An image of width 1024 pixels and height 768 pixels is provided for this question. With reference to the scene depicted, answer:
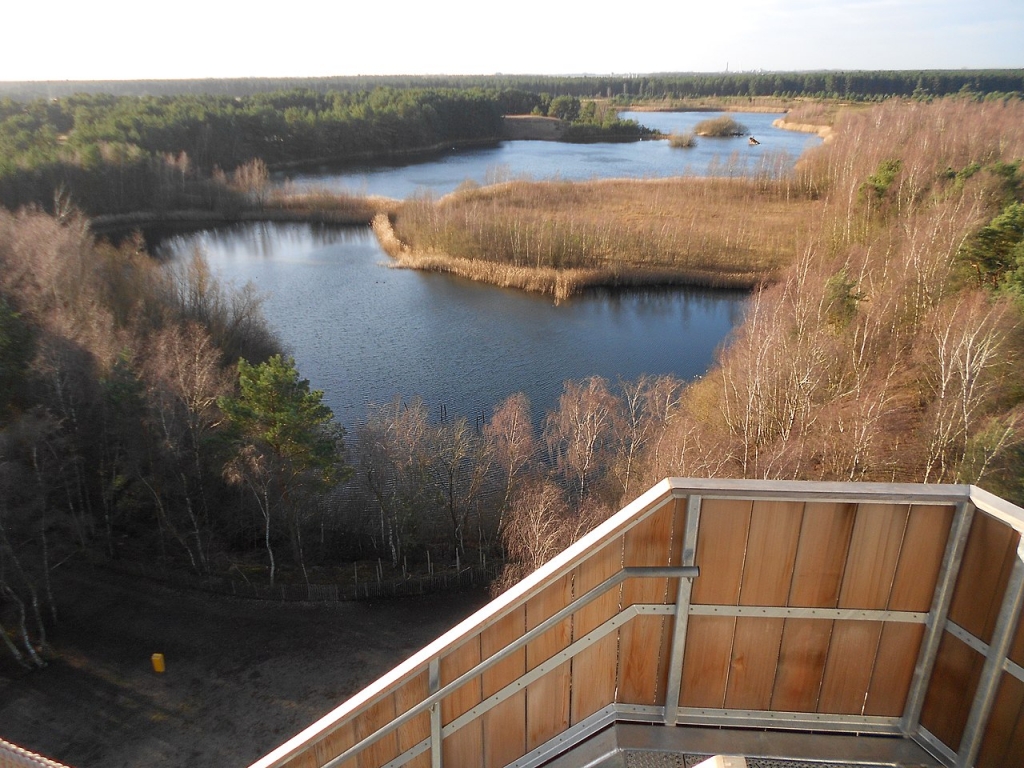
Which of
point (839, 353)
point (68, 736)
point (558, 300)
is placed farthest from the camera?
point (558, 300)

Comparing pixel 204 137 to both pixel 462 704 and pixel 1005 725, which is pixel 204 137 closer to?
pixel 462 704

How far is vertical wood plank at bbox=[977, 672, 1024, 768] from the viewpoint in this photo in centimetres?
285

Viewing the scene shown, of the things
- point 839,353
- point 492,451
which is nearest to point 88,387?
point 492,451

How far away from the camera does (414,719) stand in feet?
11.0

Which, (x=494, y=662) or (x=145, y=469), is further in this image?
(x=145, y=469)

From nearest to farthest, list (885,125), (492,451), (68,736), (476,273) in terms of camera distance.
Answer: (68,736)
(492,451)
(476,273)
(885,125)

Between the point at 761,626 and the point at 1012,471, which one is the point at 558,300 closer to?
the point at 1012,471

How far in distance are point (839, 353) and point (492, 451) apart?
347 inches

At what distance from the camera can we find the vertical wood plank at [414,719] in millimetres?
3295

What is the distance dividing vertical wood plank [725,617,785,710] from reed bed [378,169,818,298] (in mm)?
27753

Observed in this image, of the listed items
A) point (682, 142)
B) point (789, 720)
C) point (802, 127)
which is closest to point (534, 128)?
point (682, 142)

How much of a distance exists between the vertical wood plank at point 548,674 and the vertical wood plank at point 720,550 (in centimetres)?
60

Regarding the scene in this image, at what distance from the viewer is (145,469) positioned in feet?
48.7

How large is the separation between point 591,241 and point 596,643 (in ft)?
105
